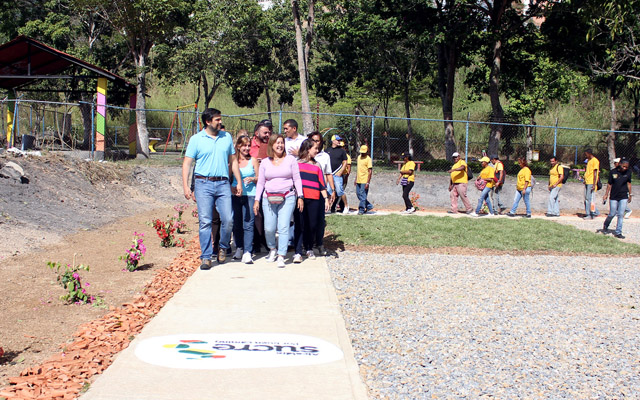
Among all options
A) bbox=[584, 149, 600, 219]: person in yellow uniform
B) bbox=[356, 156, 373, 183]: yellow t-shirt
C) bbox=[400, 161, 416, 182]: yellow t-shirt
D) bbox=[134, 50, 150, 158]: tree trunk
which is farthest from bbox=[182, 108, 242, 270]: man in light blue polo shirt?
bbox=[134, 50, 150, 158]: tree trunk

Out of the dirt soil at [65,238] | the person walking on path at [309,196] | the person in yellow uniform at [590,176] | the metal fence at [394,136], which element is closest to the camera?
the dirt soil at [65,238]

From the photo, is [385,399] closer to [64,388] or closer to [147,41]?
[64,388]

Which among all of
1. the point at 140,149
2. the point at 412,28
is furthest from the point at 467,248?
the point at 140,149

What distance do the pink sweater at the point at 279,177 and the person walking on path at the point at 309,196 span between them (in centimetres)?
36

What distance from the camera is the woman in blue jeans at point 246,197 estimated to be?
26.6 feet

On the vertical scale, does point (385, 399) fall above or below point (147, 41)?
below

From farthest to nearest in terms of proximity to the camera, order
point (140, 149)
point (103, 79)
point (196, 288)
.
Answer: point (140, 149)
point (103, 79)
point (196, 288)

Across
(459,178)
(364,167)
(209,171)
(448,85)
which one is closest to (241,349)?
(209,171)

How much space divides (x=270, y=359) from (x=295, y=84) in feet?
127

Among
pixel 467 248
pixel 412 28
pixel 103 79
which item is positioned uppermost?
pixel 412 28

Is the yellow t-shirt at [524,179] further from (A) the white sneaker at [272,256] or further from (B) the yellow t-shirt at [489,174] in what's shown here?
(A) the white sneaker at [272,256]

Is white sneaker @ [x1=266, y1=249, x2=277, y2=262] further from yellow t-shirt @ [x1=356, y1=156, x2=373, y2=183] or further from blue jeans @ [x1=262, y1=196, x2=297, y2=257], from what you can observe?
yellow t-shirt @ [x1=356, y1=156, x2=373, y2=183]

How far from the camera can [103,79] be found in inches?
963

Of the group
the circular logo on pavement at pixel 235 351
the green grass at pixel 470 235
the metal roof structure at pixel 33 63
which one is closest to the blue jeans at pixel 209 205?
the circular logo on pavement at pixel 235 351
